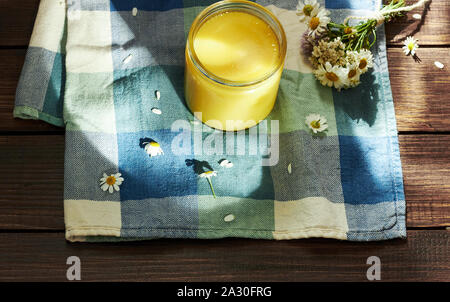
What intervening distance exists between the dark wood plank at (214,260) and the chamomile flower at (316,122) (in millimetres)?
148

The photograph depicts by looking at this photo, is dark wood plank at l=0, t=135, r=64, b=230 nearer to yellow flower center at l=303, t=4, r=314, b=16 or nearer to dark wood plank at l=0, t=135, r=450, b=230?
dark wood plank at l=0, t=135, r=450, b=230

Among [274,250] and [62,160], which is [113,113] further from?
[274,250]

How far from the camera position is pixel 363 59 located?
2.18 feet

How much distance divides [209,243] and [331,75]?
278mm

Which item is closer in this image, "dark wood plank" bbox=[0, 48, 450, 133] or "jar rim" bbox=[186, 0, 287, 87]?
"jar rim" bbox=[186, 0, 287, 87]

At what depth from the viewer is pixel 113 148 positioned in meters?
0.65

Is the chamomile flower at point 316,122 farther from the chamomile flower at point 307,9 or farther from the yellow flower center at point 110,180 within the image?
the yellow flower center at point 110,180

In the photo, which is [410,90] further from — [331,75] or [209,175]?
[209,175]


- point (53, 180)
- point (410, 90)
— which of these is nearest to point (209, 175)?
point (53, 180)

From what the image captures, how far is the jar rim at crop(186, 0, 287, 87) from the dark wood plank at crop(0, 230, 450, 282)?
20 centimetres

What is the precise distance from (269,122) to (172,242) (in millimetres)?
206

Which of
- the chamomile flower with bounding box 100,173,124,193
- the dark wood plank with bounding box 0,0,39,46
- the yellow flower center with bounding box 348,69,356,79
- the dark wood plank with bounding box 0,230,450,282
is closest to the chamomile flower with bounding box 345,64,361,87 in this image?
the yellow flower center with bounding box 348,69,356,79

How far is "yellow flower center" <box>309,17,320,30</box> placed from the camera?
0.69 m

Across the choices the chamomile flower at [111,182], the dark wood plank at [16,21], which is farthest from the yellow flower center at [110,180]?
the dark wood plank at [16,21]
